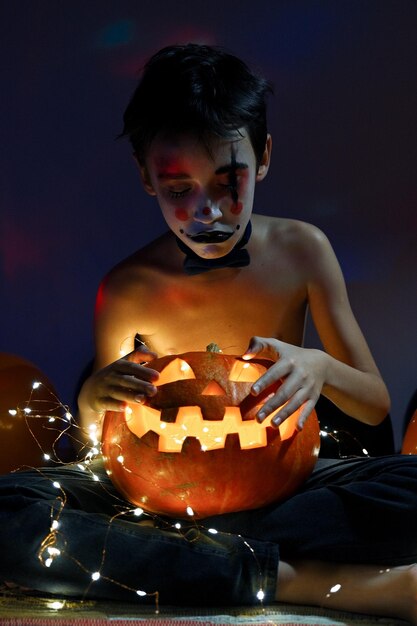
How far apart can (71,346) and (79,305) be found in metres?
0.12

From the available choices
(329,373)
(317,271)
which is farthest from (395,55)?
(329,373)

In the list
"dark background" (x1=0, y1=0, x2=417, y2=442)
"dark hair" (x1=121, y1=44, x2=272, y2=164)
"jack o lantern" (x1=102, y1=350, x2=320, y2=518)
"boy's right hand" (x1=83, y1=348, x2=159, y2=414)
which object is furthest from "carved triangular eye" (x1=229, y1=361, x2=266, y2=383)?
"dark background" (x1=0, y1=0, x2=417, y2=442)

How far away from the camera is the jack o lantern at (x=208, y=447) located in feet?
4.50

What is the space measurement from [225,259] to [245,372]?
35 centimetres

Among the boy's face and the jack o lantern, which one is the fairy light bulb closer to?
the jack o lantern

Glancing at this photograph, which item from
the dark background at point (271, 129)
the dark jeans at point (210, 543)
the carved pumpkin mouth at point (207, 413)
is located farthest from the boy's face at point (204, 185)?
the dark background at point (271, 129)

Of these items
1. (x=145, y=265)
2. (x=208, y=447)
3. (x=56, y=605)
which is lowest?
(x=56, y=605)

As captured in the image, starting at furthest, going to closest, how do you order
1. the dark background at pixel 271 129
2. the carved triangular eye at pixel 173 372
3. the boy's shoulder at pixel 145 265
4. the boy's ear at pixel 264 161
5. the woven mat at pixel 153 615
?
the dark background at pixel 271 129, the boy's shoulder at pixel 145 265, the boy's ear at pixel 264 161, the carved triangular eye at pixel 173 372, the woven mat at pixel 153 615

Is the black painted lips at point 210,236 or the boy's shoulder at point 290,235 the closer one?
the black painted lips at point 210,236

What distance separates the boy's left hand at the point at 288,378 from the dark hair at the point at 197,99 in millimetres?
406

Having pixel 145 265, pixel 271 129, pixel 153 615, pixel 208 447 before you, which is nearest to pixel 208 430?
pixel 208 447

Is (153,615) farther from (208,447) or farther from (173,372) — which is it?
(173,372)

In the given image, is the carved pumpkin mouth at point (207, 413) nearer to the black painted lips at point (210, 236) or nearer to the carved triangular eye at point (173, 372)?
the carved triangular eye at point (173, 372)

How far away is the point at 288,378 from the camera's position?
4.57 ft
